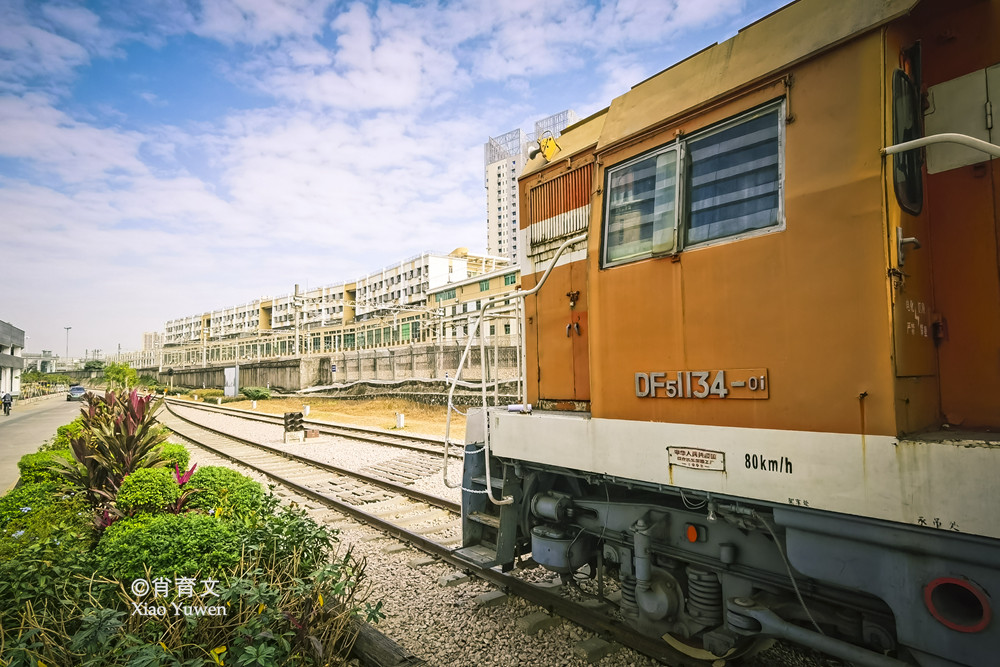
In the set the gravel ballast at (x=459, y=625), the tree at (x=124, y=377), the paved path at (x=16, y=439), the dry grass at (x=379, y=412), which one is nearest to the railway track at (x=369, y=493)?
the gravel ballast at (x=459, y=625)

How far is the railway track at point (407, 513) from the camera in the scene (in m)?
4.27

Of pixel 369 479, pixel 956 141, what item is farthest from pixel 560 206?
pixel 369 479

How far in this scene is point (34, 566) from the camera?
422 cm

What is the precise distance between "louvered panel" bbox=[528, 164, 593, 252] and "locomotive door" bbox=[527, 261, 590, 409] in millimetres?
374

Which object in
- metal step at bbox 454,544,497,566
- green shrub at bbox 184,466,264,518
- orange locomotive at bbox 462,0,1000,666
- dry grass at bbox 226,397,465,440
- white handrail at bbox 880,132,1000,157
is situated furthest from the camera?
dry grass at bbox 226,397,465,440

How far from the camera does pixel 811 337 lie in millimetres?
2602

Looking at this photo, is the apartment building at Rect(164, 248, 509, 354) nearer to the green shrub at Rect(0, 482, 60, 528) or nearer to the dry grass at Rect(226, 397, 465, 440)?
the dry grass at Rect(226, 397, 465, 440)

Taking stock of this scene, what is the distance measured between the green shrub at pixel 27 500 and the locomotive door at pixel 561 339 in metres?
6.43

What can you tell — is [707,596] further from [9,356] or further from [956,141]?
[9,356]

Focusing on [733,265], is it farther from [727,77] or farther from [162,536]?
[162,536]

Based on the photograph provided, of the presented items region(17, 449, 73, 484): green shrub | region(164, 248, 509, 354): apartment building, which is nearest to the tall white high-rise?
region(164, 248, 509, 354): apartment building

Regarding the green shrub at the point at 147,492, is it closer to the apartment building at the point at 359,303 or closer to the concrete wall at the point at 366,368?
the concrete wall at the point at 366,368

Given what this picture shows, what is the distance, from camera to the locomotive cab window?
2926 mm

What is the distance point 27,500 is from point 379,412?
76.7ft
